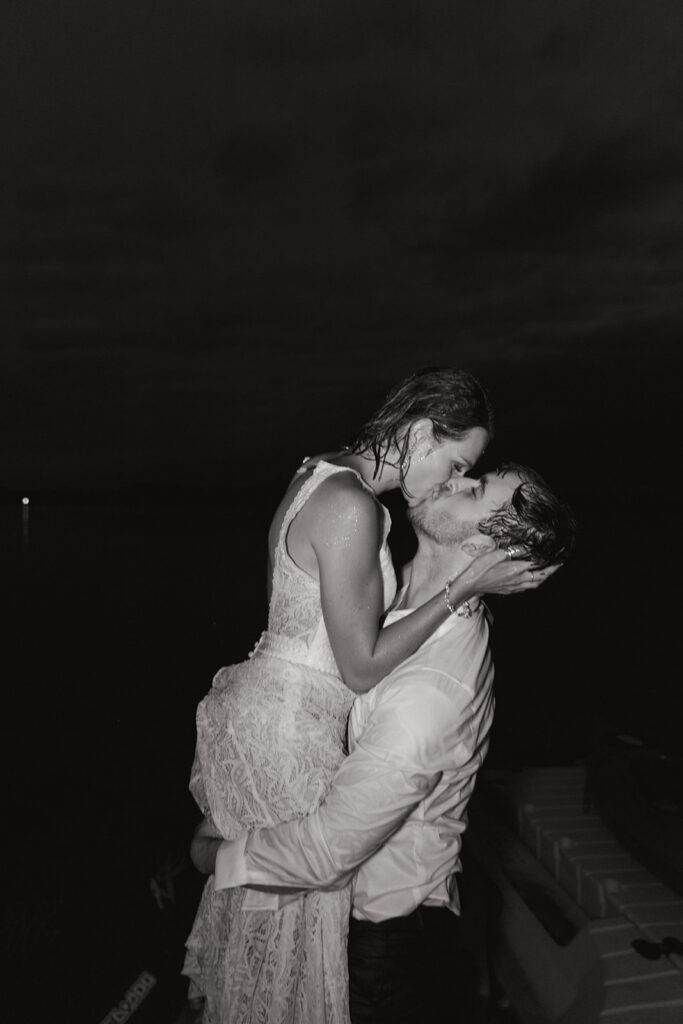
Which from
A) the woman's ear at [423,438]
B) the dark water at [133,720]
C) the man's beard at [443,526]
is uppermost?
the woman's ear at [423,438]

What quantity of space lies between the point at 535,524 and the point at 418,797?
0.69 metres

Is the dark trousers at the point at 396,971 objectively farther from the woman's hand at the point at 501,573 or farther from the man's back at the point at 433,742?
the woman's hand at the point at 501,573

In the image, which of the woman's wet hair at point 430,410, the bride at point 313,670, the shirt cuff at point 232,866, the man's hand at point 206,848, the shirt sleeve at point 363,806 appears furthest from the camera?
the woman's wet hair at point 430,410

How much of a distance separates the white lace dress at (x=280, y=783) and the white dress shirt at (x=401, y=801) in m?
0.11

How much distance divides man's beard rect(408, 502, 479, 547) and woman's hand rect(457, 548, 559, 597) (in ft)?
0.44

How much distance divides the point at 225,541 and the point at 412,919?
4758 cm

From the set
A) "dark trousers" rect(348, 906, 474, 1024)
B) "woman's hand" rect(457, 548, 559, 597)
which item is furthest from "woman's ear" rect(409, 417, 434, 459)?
"dark trousers" rect(348, 906, 474, 1024)

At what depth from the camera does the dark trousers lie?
198 cm

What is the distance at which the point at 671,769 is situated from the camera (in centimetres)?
578

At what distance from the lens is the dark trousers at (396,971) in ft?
6.51

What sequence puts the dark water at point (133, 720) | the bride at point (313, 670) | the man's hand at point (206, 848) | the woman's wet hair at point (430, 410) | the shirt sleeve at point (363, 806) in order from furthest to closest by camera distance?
the dark water at point (133, 720), the woman's wet hair at point (430, 410), the man's hand at point (206, 848), the bride at point (313, 670), the shirt sleeve at point (363, 806)

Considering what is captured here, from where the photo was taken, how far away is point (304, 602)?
7.06 feet

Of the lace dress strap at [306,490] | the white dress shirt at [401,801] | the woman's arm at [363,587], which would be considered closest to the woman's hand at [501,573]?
the woman's arm at [363,587]

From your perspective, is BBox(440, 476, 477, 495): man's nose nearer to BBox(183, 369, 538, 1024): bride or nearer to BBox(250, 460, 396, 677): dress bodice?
BBox(183, 369, 538, 1024): bride
